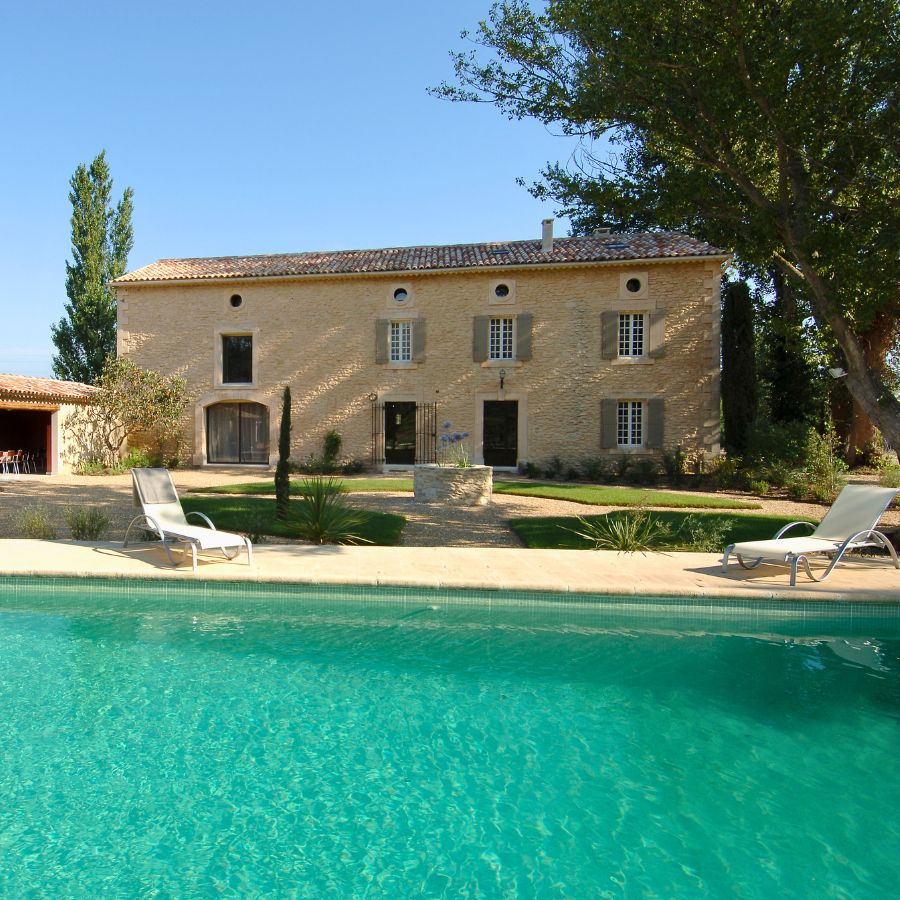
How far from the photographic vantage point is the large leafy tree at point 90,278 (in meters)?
31.4

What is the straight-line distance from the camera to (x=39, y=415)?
2356 cm

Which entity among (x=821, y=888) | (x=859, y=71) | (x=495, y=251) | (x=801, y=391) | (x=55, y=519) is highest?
(x=495, y=251)

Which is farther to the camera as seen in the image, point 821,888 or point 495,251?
point 495,251

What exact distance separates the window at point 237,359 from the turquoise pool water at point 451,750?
16.9 metres

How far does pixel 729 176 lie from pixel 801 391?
12.8 metres

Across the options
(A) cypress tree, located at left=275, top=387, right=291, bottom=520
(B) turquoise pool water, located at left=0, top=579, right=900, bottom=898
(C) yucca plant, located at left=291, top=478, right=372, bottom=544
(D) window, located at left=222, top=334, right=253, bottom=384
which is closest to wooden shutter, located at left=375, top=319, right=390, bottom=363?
(D) window, located at left=222, top=334, right=253, bottom=384

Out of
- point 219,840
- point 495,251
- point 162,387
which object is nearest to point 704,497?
point 495,251

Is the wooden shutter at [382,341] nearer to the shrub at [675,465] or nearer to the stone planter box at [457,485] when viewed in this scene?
the stone planter box at [457,485]

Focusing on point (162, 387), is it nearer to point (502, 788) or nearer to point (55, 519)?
point (55, 519)

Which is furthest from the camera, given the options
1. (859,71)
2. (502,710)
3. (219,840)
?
(859,71)

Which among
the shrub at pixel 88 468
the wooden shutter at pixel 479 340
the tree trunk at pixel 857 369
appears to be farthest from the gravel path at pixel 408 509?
the wooden shutter at pixel 479 340

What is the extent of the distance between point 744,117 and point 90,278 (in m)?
30.2

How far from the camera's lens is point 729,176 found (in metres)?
10.6

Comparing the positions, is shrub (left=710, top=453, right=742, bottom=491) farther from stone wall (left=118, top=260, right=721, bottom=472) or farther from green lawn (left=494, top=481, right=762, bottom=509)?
stone wall (left=118, top=260, right=721, bottom=472)
